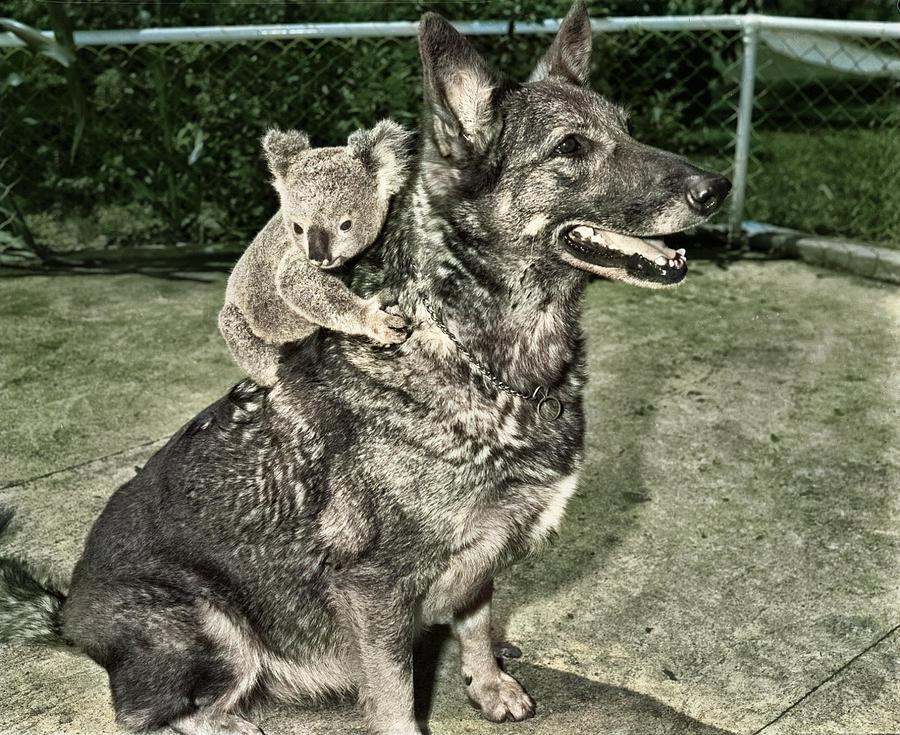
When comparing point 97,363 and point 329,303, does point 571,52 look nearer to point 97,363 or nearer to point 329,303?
point 329,303

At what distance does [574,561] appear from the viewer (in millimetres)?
3953

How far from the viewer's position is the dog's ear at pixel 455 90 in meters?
2.66

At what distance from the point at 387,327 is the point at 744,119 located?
5.07 metres

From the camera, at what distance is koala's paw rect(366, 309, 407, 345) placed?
285cm

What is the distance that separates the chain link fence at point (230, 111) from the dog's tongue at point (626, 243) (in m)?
4.24

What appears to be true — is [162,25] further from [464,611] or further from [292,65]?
[464,611]

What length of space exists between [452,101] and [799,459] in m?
2.65

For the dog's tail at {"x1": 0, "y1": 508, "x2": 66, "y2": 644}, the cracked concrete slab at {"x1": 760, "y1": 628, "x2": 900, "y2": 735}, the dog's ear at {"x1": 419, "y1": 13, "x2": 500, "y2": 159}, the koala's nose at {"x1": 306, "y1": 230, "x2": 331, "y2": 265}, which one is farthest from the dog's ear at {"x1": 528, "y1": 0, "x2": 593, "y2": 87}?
the dog's tail at {"x1": 0, "y1": 508, "x2": 66, "y2": 644}

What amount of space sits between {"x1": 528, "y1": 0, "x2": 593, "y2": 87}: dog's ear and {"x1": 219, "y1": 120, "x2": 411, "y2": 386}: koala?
48 cm

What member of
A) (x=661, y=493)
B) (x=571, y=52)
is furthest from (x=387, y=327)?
(x=661, y=493)

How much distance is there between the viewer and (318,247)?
3.07 m

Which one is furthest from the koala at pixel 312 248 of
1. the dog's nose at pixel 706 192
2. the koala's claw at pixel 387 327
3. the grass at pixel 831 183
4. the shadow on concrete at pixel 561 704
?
the grass at pixel 831 183

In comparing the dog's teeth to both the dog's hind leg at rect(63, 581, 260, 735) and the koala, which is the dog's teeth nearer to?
the koala

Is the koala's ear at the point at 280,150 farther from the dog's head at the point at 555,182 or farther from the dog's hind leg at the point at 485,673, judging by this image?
the dog's hind leg at the point at 485,673
